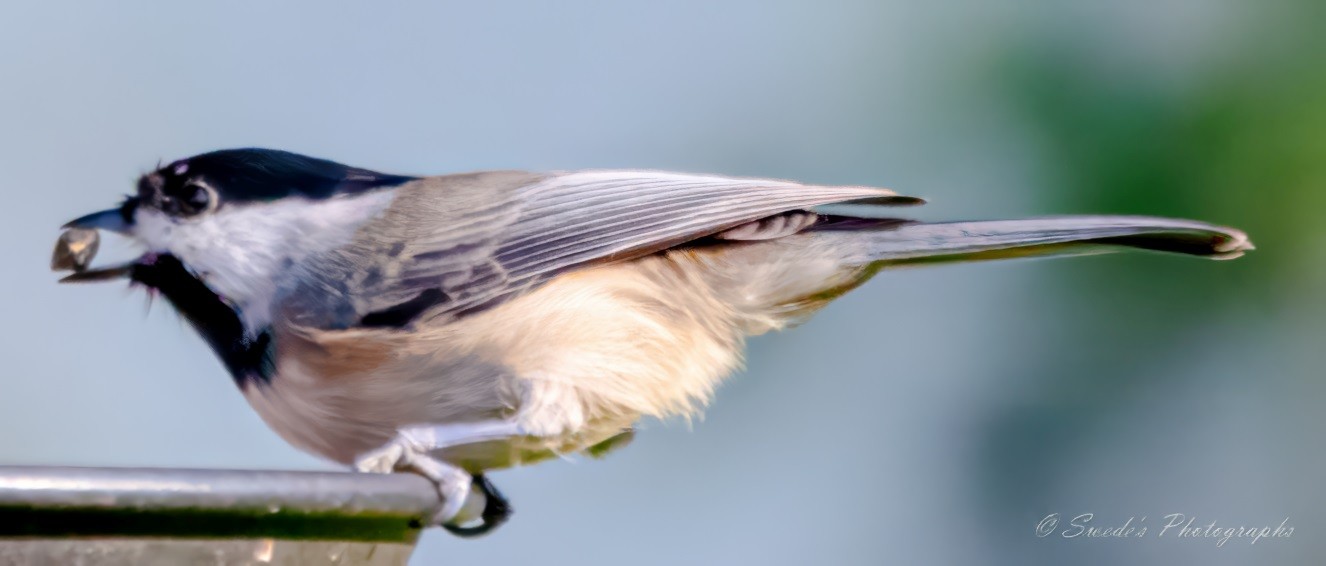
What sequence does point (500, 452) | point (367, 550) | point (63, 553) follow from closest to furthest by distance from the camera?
point (63, 553)
point (367, 550)
point (500, 452)

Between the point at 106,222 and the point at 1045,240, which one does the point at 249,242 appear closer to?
the point at 106,222

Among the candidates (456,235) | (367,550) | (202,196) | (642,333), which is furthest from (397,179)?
(367,550)

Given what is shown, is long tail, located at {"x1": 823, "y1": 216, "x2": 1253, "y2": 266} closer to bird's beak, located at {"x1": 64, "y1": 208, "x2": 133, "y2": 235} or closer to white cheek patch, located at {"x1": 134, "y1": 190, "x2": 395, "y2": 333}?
white cheek patch, located at {"x1": 134, "y1": 190, "x2": 395, "y2": 333}

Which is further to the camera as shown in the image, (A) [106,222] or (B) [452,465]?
(A) [106,222]

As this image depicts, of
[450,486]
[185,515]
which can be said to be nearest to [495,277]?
[450,486]

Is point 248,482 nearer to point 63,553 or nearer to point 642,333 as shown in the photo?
point 63,553

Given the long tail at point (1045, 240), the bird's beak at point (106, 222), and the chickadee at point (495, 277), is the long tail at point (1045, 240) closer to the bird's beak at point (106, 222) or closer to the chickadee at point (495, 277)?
the chickadee at point (495, 277)
